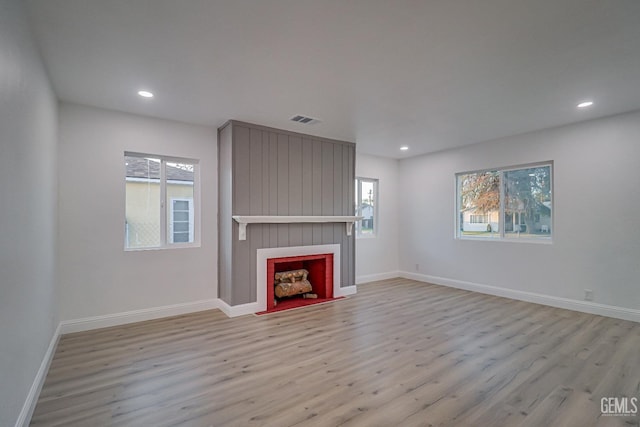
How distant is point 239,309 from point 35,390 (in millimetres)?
2151

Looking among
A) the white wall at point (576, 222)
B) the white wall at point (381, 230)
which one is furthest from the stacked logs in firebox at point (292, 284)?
the white wall at point (576, 222)

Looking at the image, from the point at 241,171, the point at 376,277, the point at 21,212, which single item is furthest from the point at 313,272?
the point at 21,212

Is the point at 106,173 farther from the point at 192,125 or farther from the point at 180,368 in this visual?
the point at 180,368

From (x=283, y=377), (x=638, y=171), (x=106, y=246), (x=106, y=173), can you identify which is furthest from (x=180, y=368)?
(x=638, y=171)

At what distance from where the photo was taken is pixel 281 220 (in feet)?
14.5

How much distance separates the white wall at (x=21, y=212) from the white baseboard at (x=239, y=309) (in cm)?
183

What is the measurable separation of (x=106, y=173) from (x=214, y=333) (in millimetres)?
2371

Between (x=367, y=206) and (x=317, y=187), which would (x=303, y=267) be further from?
(x=367, y=206)

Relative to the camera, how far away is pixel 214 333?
3.51 m

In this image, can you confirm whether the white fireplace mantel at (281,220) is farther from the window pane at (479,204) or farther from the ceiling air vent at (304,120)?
the window pane at (479,204)

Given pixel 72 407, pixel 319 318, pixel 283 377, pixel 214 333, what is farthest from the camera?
pixel 319 318

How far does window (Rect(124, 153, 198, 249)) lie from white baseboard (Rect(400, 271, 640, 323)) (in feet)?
15.4

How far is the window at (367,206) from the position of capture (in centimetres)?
634

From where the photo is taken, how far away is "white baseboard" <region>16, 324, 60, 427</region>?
190 cm
